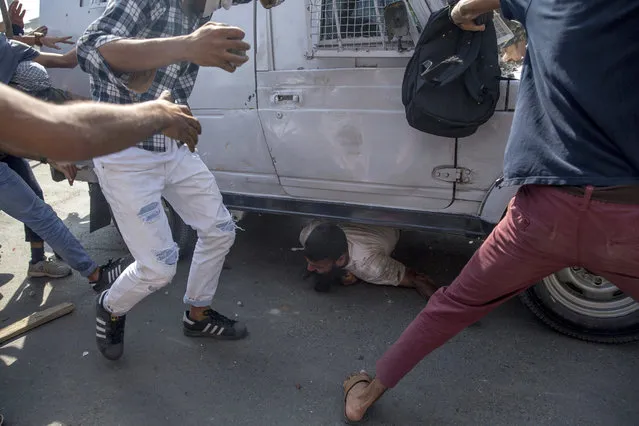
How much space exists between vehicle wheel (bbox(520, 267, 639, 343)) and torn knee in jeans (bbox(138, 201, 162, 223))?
6.59ft

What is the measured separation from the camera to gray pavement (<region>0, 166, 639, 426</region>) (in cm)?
245

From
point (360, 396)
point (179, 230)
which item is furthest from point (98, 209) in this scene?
point (360, 396)

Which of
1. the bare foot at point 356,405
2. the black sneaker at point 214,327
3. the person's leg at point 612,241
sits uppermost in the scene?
Result: the person's leg at point 612,241

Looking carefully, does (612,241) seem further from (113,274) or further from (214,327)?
(113,274)

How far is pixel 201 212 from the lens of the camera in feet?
8.70

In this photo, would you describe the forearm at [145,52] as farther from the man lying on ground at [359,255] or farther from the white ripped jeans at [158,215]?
the man lying on ground at [359,255]

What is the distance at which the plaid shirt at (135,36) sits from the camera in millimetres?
2104

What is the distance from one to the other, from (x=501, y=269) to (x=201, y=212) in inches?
57.8

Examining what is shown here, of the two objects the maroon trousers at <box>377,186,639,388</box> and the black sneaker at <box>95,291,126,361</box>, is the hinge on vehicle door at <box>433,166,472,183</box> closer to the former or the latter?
the maroon trousers at <box>377,186,639,388</box>

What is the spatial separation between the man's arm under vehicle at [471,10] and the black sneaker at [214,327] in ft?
6.37

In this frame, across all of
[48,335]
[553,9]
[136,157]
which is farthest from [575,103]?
[48,335]

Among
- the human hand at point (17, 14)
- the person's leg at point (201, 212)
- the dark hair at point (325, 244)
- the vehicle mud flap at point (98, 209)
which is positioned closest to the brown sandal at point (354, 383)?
the person's leg at point (201, 212)

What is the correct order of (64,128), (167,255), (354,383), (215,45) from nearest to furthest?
(64,128)
(215,45)
(354,383)
(167,255)

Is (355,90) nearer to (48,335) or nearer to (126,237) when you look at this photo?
(126,237)
